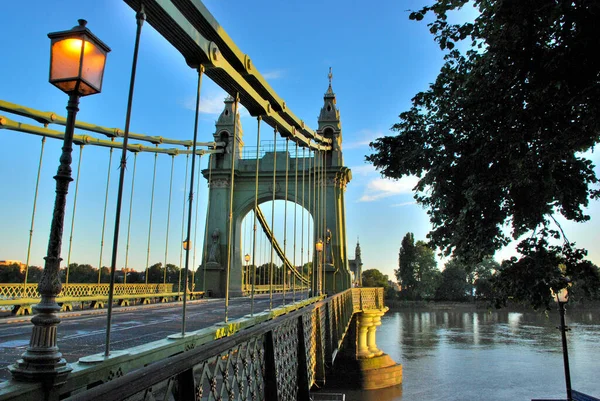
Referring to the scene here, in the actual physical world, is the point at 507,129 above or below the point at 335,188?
below

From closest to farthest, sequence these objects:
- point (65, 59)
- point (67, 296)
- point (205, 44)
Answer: point (65, 59) → point (205, 44) → point (67, 296)

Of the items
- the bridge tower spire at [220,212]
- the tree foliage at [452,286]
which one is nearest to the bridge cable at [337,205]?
the bridge tower spire at [220,212]

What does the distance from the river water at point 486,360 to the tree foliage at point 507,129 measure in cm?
456

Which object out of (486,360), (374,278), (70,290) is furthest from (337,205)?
(374,278)

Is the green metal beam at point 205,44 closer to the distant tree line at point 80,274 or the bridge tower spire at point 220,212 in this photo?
the distant tree line at point 80,274

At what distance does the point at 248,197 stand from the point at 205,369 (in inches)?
763

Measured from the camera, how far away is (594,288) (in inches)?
236

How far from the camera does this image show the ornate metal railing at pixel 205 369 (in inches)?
65.8

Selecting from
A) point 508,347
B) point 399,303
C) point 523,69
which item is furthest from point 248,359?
point 399,303

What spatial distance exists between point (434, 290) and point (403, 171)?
63848 mm

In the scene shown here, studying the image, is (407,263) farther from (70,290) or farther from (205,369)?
(205,369)

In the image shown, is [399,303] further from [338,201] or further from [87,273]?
[87,273]

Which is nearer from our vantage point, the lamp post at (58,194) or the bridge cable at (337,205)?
the lamp post at (58,194)

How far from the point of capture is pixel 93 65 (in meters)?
2.18
